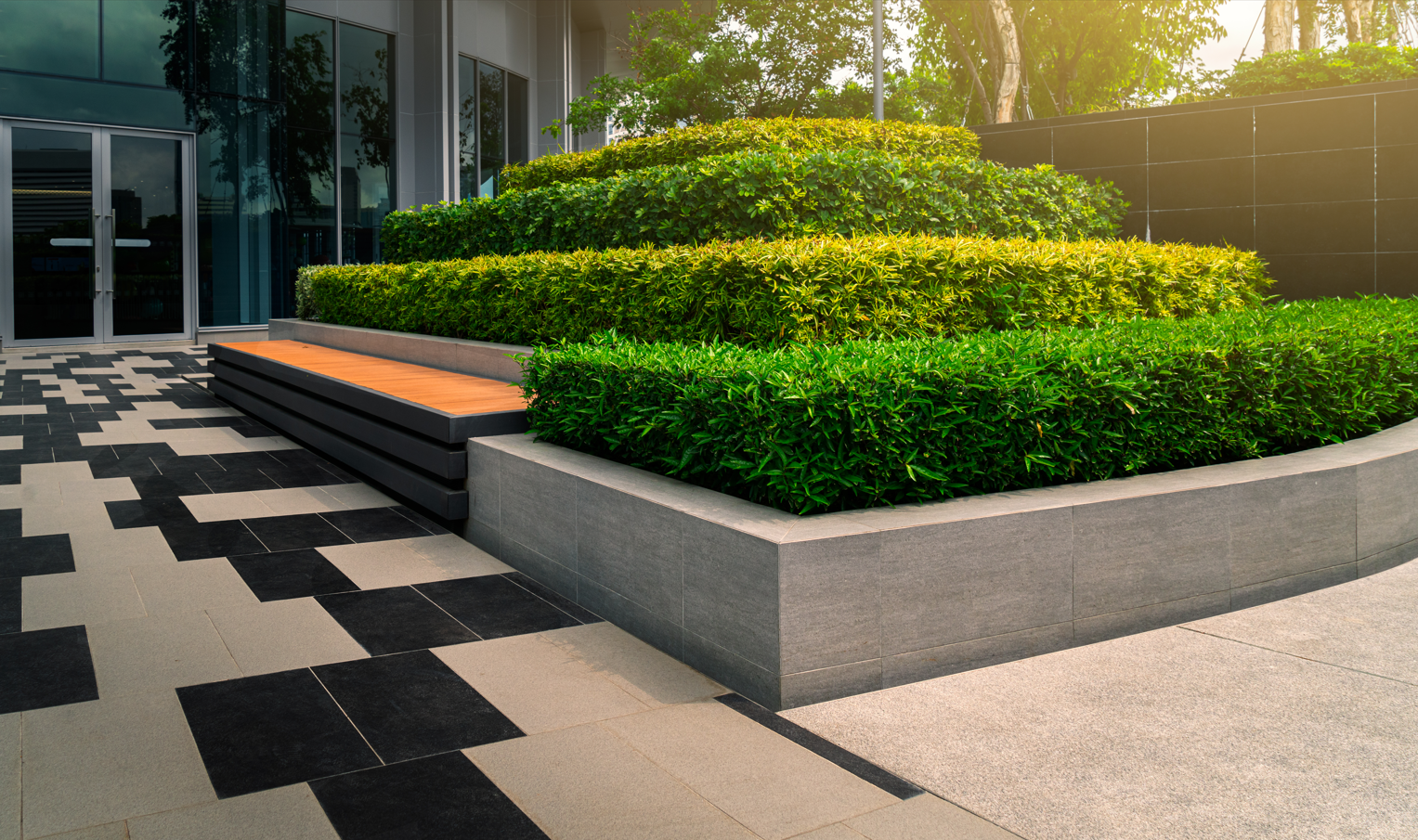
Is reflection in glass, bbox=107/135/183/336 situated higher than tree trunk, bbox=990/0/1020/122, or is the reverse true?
tree trunk, bbox=990/0/1020/122

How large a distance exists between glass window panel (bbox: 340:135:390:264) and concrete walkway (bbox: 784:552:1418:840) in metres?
18.9

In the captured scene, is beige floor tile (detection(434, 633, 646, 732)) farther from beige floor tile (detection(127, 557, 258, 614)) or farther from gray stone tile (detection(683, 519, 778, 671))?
beige floor tile (detection(127, 557, 258, 614))

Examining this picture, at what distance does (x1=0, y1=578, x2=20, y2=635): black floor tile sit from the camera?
12.7 ft

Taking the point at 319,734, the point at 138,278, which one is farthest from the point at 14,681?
the point at 138,278

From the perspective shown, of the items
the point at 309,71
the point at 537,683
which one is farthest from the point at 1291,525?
the point at 309,71

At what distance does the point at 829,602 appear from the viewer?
3168 millimetres

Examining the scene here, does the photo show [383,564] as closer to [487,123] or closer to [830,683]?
[830,683]

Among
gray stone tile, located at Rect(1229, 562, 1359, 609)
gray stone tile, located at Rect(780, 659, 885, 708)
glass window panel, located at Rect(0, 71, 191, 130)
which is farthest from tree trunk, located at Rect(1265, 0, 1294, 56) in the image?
glass window panel, located at Rect(0, 71, 191, 130)

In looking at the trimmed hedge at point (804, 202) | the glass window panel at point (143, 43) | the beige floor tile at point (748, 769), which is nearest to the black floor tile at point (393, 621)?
the beige floor tile at point (748, 769)

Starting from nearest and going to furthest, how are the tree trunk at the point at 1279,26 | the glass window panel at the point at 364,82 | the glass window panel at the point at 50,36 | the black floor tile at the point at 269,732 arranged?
the black floor tile at the point at 269,732 → the glass window panel at the point at 50,36 → the tree trunk at the point at 1279,26 → the glass window panel at the point at 364,82

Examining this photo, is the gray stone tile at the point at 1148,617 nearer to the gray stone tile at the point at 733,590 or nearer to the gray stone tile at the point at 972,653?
the gray stone tile at the point at 972,653

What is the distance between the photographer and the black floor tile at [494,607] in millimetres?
4020

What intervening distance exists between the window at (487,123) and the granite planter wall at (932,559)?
18649mm

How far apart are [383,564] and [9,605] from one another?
1.52 m
